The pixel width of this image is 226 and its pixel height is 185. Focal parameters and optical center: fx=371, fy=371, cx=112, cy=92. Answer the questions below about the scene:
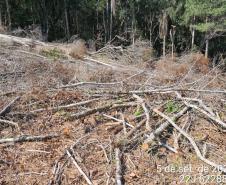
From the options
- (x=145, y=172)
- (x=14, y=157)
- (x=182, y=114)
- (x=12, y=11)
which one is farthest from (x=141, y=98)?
(x=12, y=11)

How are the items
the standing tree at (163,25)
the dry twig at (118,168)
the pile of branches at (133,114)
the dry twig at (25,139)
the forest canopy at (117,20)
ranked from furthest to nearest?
the standing tree at (163,25) < the forest canopy at (117,20) < the dry twig at (25,139) < the pile of branches at (133,114) < the dry twig at (118,168)

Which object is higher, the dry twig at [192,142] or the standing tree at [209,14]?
the standing tree at [209,14]

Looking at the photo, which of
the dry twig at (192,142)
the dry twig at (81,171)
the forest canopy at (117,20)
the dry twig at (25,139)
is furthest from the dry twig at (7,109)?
the forest canopy at (117,20)

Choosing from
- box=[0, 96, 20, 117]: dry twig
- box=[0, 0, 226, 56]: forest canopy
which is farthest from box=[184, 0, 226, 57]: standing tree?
box=[0, 96, 20, 117]: dry twig

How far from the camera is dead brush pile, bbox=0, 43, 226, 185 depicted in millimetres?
3701

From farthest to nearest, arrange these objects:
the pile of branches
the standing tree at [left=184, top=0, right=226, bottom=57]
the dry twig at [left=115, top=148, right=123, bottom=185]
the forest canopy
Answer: the forest canopy < the standing tree at [left=184, top=0, right=226, bottom=57] < the pile of branches < the dry twig at [left=115, top=148, right=123, bottom=185]

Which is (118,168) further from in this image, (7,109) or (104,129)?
(7,109)

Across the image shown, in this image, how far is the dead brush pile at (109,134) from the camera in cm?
370

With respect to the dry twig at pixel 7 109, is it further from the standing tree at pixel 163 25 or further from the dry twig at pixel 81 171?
the standing tree at pixel 163 25

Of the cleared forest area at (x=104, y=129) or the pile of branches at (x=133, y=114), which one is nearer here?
the cleared forest area at (x=104, y=129)

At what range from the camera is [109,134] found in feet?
14.2

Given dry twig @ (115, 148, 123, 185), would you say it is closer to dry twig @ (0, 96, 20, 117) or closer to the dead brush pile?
the dead brush pile

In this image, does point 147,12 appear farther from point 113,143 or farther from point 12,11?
point 113,143

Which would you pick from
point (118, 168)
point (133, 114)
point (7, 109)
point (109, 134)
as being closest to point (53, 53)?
point (7, 109)
